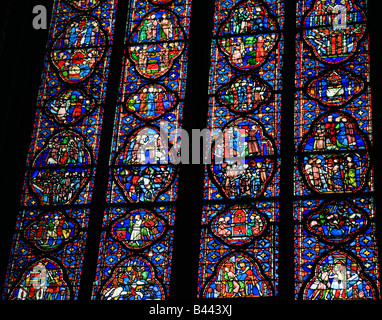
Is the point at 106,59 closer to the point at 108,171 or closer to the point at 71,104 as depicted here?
the point at 71,104

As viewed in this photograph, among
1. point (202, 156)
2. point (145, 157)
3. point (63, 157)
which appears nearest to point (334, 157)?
point (202, 156)

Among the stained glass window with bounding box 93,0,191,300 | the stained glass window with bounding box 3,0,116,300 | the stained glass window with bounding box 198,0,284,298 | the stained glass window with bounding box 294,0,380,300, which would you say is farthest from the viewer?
the stained glass window with bounding box 3,0,116,300

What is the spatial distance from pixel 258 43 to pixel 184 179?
1.93 meters

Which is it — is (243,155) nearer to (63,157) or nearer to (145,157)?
(145,157)

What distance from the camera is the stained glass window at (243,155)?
8836 mm

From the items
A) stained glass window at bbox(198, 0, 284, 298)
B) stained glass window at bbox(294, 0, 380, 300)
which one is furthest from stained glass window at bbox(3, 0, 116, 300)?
stained glass window at bbox(294, 0, 380, 300)

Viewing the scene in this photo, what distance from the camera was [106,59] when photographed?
1056 centimetres

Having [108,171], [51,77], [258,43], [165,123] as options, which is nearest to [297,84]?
[258,43]

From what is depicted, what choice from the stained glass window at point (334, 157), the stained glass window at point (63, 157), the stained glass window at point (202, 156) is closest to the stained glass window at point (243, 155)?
the stained glass window at point (202, 156)

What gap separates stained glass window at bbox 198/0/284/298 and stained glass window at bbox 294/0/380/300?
27 centimetres

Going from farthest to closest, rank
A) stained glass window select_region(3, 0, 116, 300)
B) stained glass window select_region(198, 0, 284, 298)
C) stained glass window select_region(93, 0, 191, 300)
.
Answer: stained glass window select_region(3, 0, 116, 300)
stained glass window select_region(93, 0, 191, 300)
stained glass window select_region(198, 0, 284, 298)

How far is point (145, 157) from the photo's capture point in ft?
32.1

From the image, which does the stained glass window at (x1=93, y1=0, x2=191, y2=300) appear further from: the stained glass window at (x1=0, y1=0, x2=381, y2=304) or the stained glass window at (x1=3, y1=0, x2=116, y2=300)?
the stained glass window at (x1=3, y1=0, x2=116, y2=300)

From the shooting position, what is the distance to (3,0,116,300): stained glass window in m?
9.23
